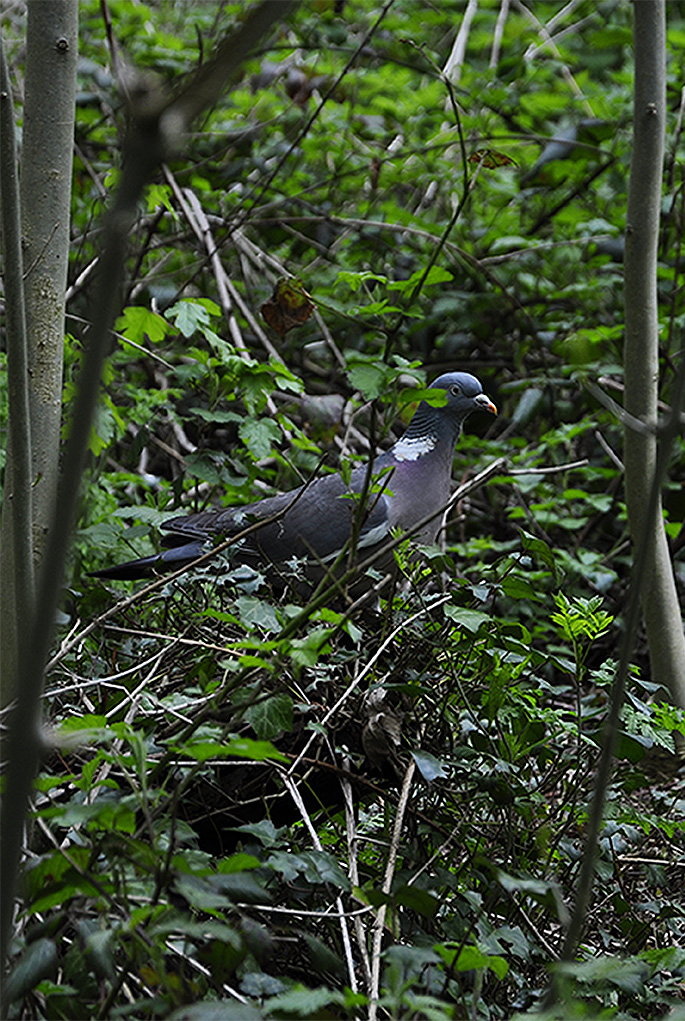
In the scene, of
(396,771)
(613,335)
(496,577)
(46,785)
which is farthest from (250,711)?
(613,335)

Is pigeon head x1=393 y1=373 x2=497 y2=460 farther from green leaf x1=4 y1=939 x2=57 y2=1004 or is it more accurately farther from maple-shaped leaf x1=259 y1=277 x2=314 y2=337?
green leaf x1=4 y1=939 x2=57 y2=1004

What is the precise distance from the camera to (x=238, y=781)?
152 centimetres

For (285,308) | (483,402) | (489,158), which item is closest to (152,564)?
(285,308)

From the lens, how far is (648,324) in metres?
2.14

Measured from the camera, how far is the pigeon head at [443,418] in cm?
245

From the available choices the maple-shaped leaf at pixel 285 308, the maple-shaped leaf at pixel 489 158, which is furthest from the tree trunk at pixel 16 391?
the maple-shaped leaf at pixel 285 308

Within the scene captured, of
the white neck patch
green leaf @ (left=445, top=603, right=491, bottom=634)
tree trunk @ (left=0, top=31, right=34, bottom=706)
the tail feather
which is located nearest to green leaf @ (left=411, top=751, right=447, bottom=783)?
green leaf @ (left=445, top=603, right=491, bottom=634)

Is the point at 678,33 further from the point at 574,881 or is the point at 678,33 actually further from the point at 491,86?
the point at 574,881

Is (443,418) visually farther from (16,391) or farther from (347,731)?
(16,391)

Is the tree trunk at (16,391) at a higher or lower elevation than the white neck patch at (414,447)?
higher

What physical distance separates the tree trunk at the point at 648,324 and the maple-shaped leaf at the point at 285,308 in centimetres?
67

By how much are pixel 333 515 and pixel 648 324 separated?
78cm

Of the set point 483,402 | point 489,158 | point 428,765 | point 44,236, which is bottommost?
point 428,765

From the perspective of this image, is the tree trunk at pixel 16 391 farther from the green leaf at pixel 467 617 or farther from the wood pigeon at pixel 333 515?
the wood pigeon at pixel 333 515
